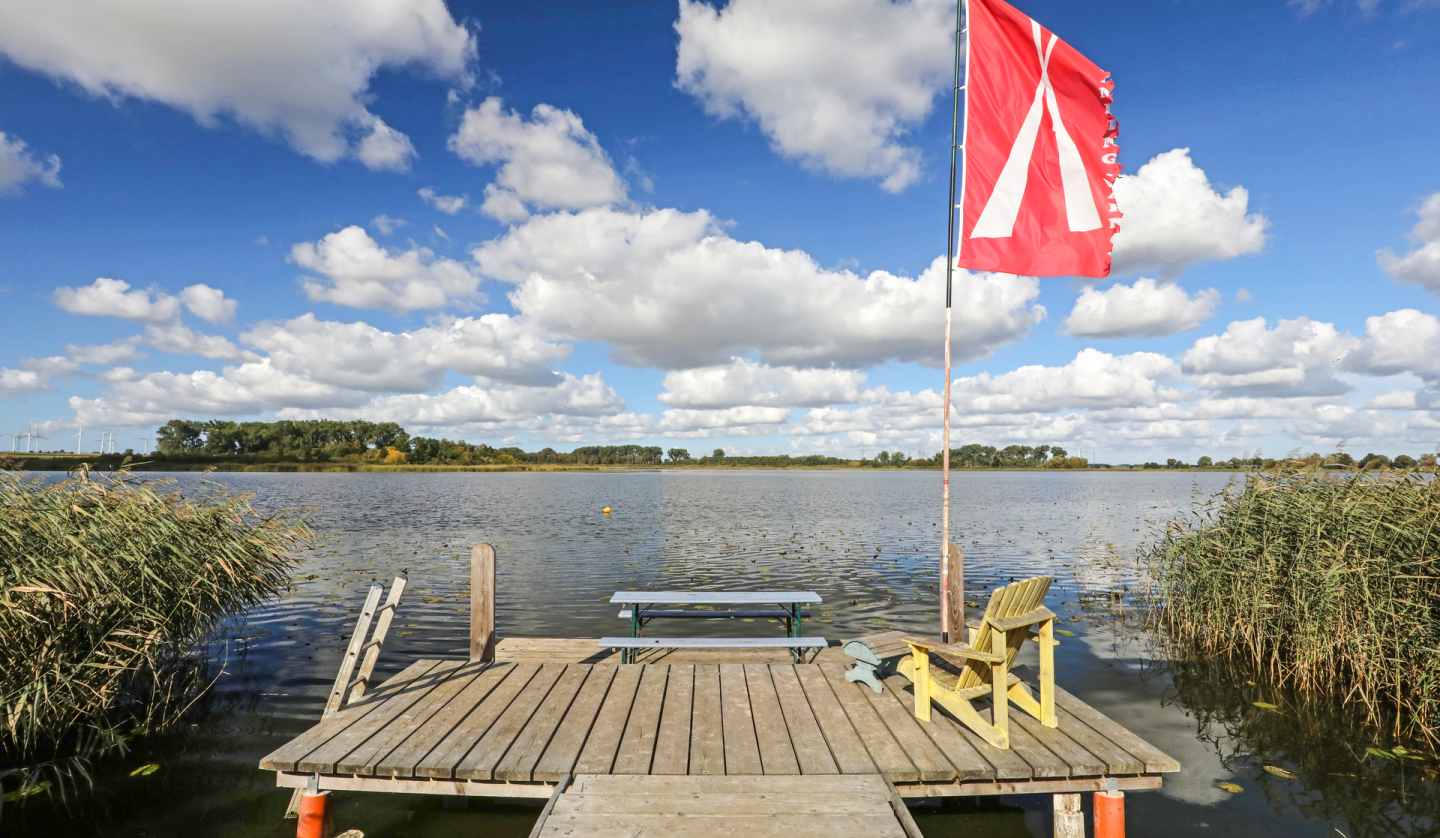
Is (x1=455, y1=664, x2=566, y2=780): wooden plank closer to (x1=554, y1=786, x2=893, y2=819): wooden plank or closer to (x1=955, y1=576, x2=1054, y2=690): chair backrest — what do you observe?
(x1=554, y1=786, x2=893, y2=819): wooden plank

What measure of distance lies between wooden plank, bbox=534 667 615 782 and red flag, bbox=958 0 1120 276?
6.59 meters

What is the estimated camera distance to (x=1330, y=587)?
7992 mm

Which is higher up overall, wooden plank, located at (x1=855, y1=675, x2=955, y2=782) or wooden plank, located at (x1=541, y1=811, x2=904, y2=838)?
wooden plank, located at (x1=541, y1=811, x2=904, y2=838)

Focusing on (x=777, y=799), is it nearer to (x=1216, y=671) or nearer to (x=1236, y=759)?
(x=1236, y=759)

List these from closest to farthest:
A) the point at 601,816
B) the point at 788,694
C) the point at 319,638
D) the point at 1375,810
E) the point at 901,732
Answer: the point at 601,816, the point at 901,732, the point at 1375,810, the point at 788,694, the point at 319,638

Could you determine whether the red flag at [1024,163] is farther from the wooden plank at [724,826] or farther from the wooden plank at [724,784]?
the wooden plank at [724,826]

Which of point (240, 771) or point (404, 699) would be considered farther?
point (240, 771)

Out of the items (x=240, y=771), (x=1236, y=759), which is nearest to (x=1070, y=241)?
(x=1236, y=759)

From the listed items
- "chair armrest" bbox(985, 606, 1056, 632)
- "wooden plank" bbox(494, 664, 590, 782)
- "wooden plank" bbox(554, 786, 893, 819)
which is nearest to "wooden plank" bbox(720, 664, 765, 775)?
"wooden plank" bbox(554, 786, 893, 819)

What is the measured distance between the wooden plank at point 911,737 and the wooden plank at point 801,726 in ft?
1.67

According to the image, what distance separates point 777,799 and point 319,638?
34.5 feet

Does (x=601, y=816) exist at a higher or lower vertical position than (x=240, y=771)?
higher

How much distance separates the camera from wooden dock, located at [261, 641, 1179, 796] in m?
4.69

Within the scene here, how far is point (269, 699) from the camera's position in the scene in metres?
8.60
